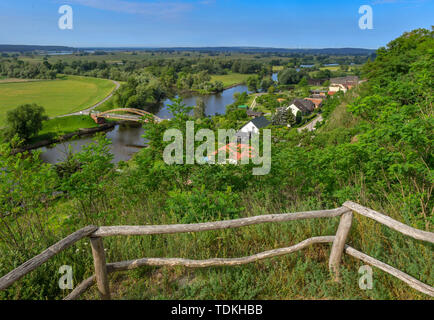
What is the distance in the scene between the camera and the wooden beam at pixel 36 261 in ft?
6.27

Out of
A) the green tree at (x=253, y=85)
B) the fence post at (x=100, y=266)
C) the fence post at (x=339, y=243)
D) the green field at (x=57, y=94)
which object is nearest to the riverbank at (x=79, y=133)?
the green field at (x=57, y=94)

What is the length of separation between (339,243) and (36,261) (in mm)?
2706

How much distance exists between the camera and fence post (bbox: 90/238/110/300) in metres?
2.43

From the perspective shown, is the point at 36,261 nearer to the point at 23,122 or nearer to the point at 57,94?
the point at 23,122

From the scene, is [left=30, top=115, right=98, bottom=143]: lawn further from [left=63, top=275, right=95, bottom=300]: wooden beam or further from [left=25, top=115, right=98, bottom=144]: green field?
[left=63, top=275, right=95, bottom=300]: wooden beam

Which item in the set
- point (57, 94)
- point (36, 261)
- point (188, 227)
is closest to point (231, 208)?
point (188, 227)

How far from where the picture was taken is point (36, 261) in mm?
2080

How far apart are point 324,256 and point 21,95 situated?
75.3 metres

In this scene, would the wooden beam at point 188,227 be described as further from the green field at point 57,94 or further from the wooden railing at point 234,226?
the green field at point 57,94

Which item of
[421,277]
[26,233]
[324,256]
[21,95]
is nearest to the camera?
[421,277]
